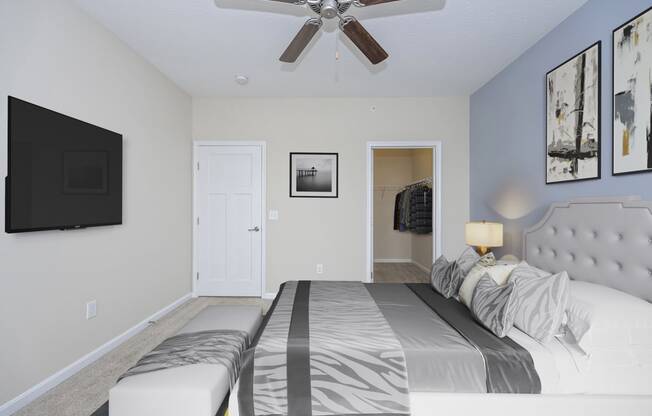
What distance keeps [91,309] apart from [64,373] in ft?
1.38

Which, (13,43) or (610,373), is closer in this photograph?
(610,373)

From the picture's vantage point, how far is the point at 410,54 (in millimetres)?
2836

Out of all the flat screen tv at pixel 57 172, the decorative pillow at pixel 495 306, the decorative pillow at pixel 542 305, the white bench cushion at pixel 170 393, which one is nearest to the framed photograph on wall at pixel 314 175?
the flat screen tv at pixel 57 172

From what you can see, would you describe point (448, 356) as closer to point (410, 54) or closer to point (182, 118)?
point (410, 54)

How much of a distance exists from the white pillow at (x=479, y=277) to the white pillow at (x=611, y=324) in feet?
1.68

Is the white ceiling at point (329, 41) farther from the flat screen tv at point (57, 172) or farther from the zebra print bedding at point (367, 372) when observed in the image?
the zebra print bedding at point (367, 372)

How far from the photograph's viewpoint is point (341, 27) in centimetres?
189

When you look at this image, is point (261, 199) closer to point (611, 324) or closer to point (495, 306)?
point (495, 306)

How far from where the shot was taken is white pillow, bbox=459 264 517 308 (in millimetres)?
1968

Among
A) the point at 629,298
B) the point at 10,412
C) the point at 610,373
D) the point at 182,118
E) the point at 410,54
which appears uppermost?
the point at 410,54

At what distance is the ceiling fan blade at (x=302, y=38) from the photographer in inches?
72.4

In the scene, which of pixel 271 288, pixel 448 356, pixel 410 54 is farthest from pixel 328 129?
pixel 448 356

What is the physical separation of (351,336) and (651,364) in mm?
1343

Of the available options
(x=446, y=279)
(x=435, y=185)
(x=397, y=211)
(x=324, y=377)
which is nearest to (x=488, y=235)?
(x=446, y=279)
